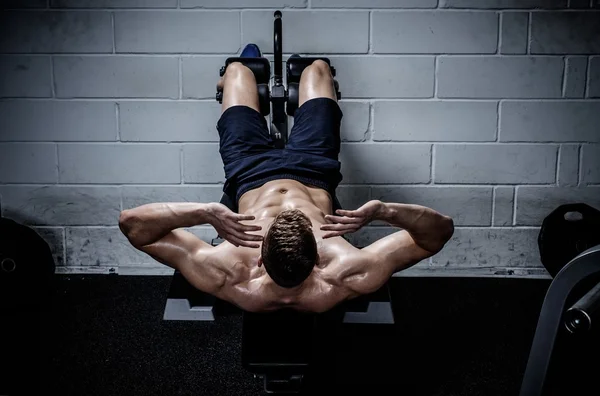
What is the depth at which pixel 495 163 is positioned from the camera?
11.4ft

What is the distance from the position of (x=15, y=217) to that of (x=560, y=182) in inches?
126

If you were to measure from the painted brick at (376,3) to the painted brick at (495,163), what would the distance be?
796 millimetres

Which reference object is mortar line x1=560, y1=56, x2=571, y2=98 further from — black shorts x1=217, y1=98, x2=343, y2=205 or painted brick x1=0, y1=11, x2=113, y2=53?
painted brick x1=0, y1=11, x2=113, y2=53

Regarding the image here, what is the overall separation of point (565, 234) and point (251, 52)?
6.52 ft

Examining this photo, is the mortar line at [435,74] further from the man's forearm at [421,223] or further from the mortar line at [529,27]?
the man's forearm at [421,223]

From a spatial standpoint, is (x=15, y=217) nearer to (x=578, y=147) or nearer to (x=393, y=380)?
(x=393, y=380)

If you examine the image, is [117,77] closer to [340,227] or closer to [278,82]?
[278,82]

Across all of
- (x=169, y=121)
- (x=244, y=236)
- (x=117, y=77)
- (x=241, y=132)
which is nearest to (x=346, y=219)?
(x=244, y=236)

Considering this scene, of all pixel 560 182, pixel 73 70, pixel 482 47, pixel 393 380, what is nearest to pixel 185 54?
pixel 73 70

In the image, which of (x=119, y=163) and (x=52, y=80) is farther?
(x=119, y=163)

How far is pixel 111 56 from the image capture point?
3342mm

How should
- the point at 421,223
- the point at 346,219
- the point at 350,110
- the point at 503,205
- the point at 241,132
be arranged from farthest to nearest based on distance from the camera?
the point at 503,205
the point at 350,110
the point at 241,132
the point at 421,223
the point at 346,219

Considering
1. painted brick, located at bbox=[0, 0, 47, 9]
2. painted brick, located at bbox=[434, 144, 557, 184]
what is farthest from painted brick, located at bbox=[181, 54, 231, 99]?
painted brick, located at bbox=[434, 144, 557, 184]

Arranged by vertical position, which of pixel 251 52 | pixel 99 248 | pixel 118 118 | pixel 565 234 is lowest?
pixel 99 248
